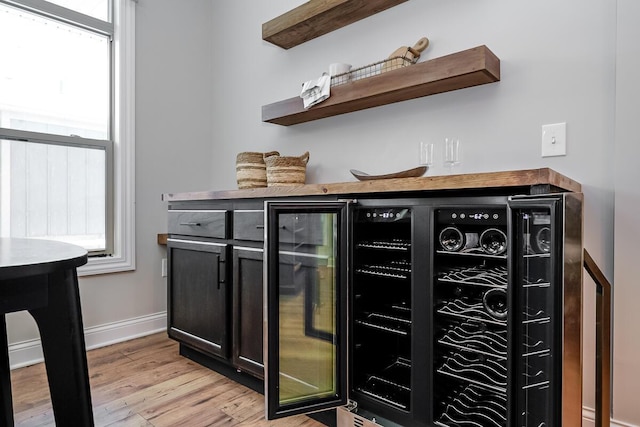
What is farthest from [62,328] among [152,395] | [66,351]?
[152,395]

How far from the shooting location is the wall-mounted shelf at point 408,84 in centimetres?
170

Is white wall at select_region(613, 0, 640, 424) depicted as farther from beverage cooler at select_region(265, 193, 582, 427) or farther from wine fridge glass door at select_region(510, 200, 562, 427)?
wine fridge glass door at select_region(510, 200, 562, 427)

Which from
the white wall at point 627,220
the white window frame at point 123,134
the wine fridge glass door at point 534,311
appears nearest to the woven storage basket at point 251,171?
the white window frame at point 123,134

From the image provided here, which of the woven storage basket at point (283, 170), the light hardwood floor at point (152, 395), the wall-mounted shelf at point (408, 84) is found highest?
the wall-mounted shelf at point (408, 84)

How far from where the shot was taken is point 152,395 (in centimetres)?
198

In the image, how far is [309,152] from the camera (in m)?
2.59

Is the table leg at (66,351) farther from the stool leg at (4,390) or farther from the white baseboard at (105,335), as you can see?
the white baseboard at (105,335)

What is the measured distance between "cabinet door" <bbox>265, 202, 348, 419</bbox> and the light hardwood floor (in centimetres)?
26

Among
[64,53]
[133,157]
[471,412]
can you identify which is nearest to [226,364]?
[471,412]

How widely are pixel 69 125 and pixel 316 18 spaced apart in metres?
1.77

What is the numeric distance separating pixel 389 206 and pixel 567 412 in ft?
2.74

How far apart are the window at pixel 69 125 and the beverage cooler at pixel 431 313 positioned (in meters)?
1.76

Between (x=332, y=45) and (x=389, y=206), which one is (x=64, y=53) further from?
(x=389, y=206)

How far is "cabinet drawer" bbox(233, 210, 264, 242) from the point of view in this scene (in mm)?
1945
